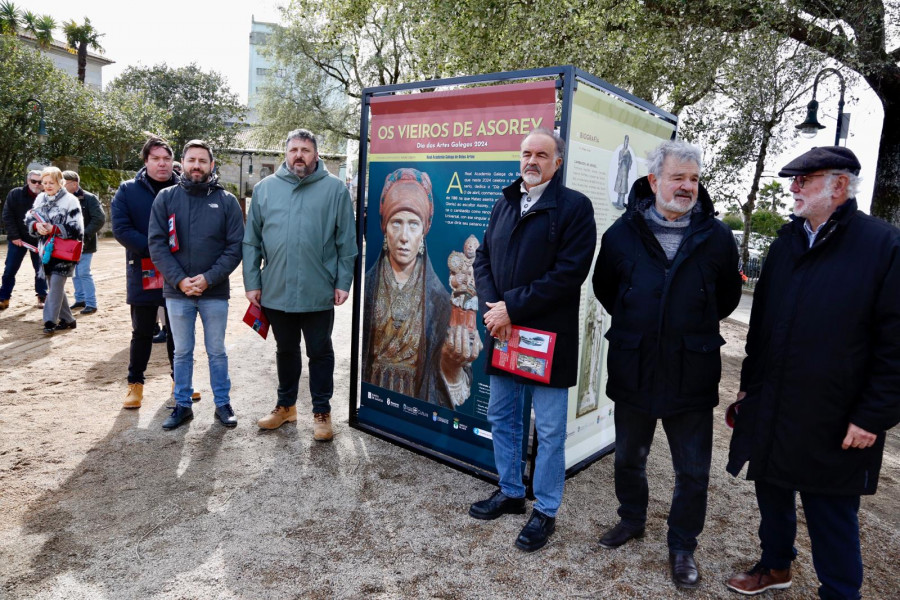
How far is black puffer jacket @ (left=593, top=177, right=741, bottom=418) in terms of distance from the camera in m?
2.75

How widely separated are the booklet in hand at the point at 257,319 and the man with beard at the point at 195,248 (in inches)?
→ 11.0

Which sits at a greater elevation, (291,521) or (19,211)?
(19,211)

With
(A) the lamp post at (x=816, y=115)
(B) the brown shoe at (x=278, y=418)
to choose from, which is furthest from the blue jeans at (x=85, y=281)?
(A) the lamp post at (x=816, y=115)

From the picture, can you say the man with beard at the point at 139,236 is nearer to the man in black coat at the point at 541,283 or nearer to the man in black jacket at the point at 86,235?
the man in black coat at the point at 541,283

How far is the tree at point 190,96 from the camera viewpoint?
38.6 m

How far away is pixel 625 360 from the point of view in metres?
2.89

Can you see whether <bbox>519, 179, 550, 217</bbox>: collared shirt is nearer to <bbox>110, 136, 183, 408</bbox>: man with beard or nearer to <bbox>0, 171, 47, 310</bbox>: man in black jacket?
<bbox>110, 136, 183, 408</bbox>: man with beard

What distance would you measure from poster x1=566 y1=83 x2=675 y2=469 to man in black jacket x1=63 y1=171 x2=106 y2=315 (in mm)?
6413

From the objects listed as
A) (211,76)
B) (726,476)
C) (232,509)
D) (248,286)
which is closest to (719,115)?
(726,476)

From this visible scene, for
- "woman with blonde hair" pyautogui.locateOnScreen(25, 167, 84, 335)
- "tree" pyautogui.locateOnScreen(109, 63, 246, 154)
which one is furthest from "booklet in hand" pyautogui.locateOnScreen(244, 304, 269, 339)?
"tree" pyautogui.locateOnScreen(109, 63, 246, 154)

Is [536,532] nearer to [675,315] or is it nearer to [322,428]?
[675,315]

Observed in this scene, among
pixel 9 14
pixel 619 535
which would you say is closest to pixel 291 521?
pixel 619 535

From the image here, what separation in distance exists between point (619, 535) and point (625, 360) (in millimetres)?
990

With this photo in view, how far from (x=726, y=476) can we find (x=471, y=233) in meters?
2.43
